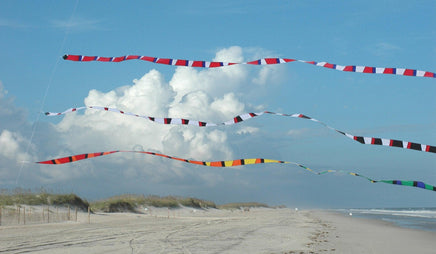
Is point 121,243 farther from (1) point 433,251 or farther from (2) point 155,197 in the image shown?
(2) point 155,197

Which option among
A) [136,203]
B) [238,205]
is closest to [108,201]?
[136,203]

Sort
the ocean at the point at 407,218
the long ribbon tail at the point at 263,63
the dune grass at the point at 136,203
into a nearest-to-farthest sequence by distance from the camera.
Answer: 1. the long ribbon tail at the point at 263,63
2. the ocean at the point at 407,218
3. the dune grass at the point at 136,203

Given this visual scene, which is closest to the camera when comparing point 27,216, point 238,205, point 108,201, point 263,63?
point 263,63

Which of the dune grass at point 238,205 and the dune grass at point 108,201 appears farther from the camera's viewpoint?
the dune grass at point 238,205

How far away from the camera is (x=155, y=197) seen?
4750 cm

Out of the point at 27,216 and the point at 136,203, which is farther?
the point at 136,203

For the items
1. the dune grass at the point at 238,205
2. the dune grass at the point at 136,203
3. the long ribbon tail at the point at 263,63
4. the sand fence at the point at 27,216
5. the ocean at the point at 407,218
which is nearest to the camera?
the long ribbon tail at the point at 263,63

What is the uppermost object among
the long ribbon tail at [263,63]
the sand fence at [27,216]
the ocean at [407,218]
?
the long ribbon tail at [263,63]

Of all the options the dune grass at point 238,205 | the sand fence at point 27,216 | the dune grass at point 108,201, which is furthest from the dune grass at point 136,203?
the dune grass at point 238,205

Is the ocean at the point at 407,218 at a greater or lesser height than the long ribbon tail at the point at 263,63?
lesser

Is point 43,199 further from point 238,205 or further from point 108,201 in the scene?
point 238,205

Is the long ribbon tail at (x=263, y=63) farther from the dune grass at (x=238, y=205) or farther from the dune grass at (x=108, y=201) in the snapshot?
the dune grass at (x=238, y=205)

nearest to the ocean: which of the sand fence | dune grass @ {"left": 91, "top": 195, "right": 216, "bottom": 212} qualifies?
dune grass @ {"left": 91, "top": 195, "right": 216, "bottom": 212}

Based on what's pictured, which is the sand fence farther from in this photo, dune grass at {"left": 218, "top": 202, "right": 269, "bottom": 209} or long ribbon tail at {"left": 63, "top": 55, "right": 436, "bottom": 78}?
dune grass at {"left": 218, "top": 202, "right": 269, "bottom": 209}
